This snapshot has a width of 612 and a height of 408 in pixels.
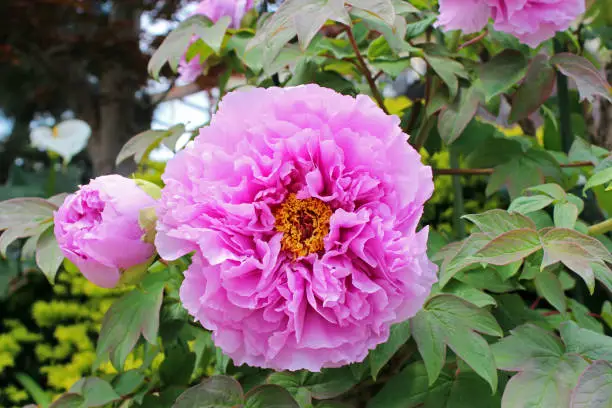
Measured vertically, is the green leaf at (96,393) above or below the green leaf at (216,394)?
below

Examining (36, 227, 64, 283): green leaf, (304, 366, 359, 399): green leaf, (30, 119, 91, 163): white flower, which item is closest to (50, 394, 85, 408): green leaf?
(36, 227, 64, 283): green leaf

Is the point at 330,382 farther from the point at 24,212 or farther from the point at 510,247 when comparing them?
the point at 24,212

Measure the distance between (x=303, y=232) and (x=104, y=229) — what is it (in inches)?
6.7

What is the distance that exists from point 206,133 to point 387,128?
140 millimetres

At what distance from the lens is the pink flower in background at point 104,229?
518 mm

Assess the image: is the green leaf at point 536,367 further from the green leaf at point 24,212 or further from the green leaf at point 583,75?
the green leaf at point 24,212

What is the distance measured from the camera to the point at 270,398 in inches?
21.2

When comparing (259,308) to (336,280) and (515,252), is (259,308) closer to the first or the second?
(336,280)

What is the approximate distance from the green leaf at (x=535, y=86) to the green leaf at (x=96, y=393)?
1.81ft

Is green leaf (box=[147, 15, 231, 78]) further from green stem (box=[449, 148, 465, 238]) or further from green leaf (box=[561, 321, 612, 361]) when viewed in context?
green leaf (box=[561, 321, 612, 361])

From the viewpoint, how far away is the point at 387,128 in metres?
0.48

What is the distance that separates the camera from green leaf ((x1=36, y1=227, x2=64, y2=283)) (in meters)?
0.61

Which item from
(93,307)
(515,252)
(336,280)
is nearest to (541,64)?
(515,252)

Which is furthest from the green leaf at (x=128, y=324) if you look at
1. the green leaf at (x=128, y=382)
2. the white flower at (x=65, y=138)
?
the white flower at (x=65, y=138)
